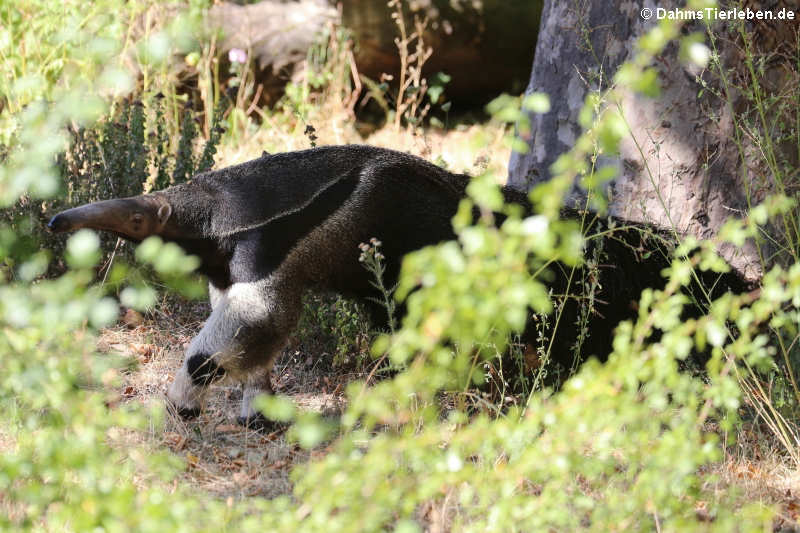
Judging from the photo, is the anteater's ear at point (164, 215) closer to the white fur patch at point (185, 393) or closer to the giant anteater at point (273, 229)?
the giant anteater at point (273, 229)

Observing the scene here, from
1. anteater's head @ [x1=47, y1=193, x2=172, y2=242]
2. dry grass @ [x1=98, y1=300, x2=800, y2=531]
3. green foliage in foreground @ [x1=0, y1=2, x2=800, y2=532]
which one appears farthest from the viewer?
anteater's head @ [x1=47, y1=193, x2=172, y2=242]

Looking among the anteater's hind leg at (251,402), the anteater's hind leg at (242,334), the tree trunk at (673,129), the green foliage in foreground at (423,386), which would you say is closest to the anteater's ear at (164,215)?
the anteater's hind leg at (242,334)

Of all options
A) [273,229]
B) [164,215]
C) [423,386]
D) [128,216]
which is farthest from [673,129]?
[423,386]

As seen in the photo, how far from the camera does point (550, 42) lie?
575cm

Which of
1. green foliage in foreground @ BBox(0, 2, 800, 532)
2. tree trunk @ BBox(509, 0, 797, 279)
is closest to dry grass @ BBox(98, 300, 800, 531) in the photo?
green foliage in foreground @ BBox(0, 2, 800, 532)

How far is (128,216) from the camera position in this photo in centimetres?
420

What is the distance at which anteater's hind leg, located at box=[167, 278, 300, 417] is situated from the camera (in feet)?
13.8

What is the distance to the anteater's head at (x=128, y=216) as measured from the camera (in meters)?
4.04

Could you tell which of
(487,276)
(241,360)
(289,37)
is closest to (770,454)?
(241,360)

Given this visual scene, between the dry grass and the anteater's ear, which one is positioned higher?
the anteater's ear

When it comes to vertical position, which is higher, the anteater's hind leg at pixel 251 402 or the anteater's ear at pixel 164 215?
the anteater's ear at pixel 164 215

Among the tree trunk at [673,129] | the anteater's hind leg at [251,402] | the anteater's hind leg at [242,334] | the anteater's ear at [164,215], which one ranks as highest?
the tree trunk at [673,129]

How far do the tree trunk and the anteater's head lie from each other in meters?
2.18

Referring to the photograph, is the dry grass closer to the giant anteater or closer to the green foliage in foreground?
the giant anteater
